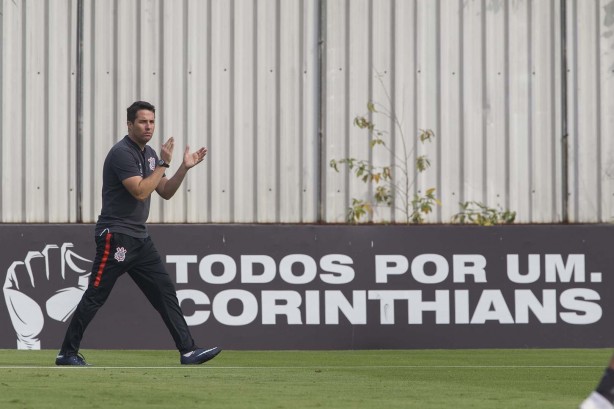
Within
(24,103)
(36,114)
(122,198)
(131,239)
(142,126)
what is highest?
(24,103)

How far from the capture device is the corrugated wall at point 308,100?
1490 centimetres

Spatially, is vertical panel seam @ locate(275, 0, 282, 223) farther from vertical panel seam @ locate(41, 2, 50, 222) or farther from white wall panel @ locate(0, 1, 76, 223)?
vertical panel seam @ locate(41, 2, 50, 222)

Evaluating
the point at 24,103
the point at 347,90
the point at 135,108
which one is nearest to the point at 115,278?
the point at 135,108

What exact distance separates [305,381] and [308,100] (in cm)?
651

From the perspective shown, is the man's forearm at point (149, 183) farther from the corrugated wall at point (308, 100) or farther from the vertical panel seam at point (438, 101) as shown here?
the vertical panel seam at point (438, 101)

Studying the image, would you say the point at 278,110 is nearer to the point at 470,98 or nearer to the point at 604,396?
the point at 470,98

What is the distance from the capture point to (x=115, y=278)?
33.1 feet

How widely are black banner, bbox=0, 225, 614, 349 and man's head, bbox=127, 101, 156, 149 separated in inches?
130

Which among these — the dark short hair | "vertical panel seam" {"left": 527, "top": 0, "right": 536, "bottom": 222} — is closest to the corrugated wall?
"vertical panel seam" {"left": 527, "top": 0, "right": 536, "bottom": 222}

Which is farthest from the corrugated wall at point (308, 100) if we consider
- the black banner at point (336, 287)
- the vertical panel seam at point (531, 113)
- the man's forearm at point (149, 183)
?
the man's forearm at point (149, 183)

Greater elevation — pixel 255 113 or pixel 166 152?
pixel 255 113

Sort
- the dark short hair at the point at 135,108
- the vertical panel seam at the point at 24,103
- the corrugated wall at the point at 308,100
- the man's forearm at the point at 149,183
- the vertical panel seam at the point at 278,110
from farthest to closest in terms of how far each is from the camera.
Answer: the vertical panel seam at the point at 278,110
the corrugated wall at the point at 308,100
the vertical panel seam at the point at 24,103
the dark short hair at the point at 135,108
the man's forearm at the point at 149,183

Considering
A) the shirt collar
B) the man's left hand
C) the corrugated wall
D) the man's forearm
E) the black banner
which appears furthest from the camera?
the corrugated wall

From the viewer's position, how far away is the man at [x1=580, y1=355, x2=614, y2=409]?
5.93 m
